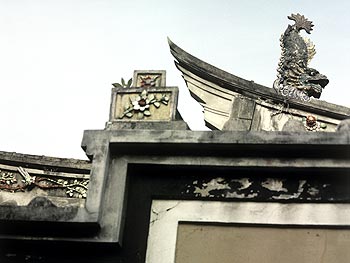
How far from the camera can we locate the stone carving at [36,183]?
11.4 m

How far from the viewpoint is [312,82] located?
429 inches

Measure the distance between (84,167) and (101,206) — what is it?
5.91 m

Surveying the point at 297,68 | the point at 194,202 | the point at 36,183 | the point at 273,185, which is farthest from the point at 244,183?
the point at 36,183

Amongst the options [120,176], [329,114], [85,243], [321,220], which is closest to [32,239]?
[85,243]

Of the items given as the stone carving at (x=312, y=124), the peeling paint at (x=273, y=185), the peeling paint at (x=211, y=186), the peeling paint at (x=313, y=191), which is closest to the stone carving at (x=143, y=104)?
the peeling paint at (x=211, y=186)

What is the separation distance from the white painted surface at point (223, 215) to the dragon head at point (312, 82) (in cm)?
537

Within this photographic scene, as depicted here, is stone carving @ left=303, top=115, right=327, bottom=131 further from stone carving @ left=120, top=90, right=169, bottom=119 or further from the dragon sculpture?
stone carving @ left=120, top=90, right=169, bottom=119

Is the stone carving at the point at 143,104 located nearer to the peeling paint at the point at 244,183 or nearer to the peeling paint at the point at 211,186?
the peeling paint at the point at 211,186

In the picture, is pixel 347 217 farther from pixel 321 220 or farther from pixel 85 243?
pixel 85 243

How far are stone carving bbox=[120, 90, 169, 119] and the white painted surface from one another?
32.3 inches

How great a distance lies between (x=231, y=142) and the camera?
563cm

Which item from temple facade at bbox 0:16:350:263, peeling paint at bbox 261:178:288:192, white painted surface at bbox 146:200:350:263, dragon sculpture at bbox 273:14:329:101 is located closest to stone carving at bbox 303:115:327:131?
dragon sculpture at bbox 273:14:329:101

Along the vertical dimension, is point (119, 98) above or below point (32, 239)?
above

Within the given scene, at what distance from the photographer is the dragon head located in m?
10.8
